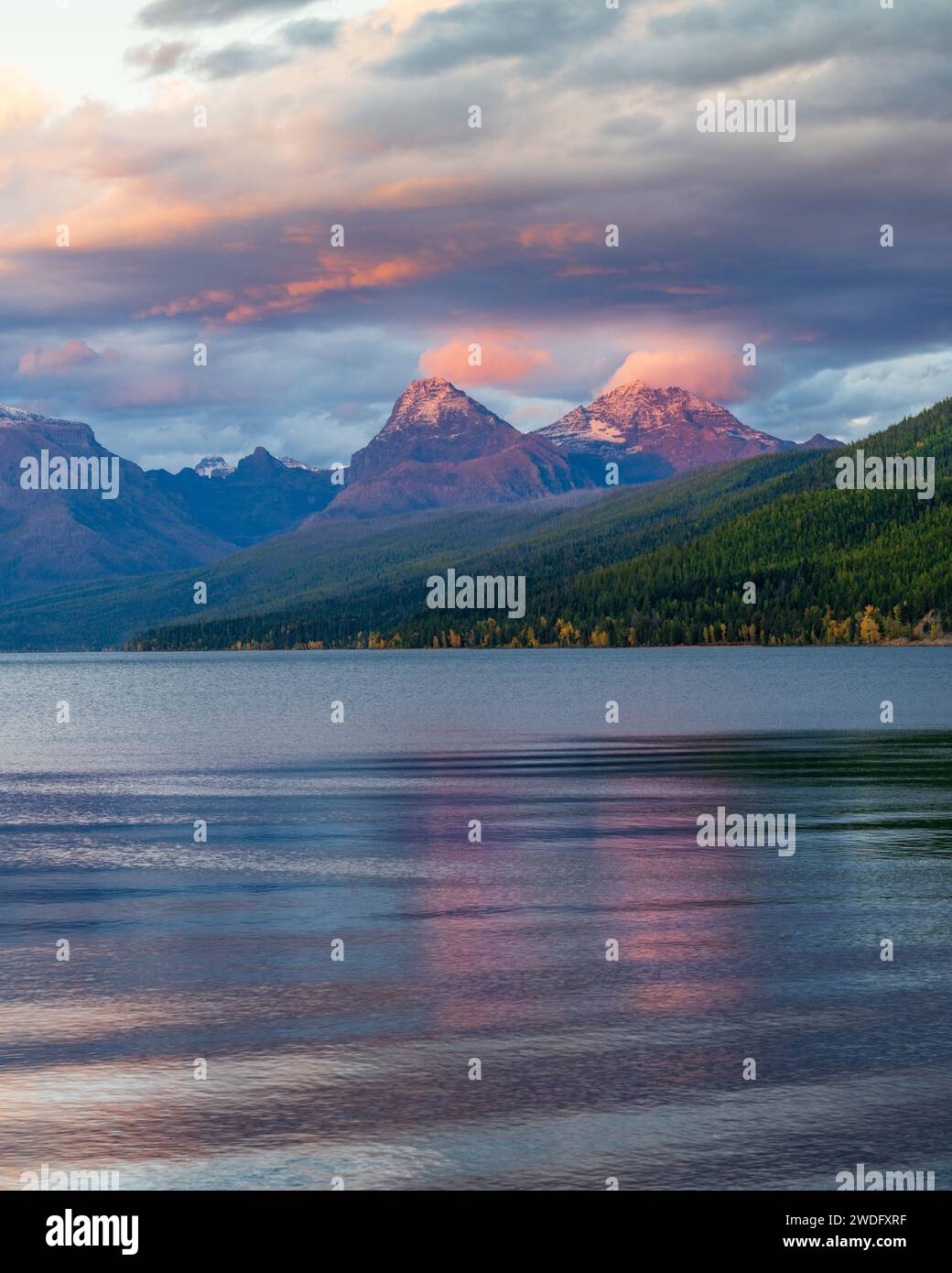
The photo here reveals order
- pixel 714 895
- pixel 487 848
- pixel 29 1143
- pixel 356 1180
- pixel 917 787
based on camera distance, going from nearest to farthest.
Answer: pixel 356 1180 → pixel 29 1143 → pixel 714 895 → pixel 487 848 → pixel 917 787

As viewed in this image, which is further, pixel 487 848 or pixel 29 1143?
pixel 487 848

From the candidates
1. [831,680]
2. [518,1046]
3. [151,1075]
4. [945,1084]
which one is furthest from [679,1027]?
[831,680]

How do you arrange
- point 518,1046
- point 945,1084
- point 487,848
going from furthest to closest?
point 487,848, point 518,1046, point 945,1084

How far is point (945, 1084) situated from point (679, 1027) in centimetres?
392

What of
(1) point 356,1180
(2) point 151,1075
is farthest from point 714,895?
(1) point 356,1180

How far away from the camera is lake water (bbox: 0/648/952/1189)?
1594cm

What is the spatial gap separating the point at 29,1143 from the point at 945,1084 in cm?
1004

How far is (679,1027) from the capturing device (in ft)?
67.9

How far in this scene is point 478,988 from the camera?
23172mm

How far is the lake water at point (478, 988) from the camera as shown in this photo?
15.9m

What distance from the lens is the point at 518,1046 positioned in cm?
1973
